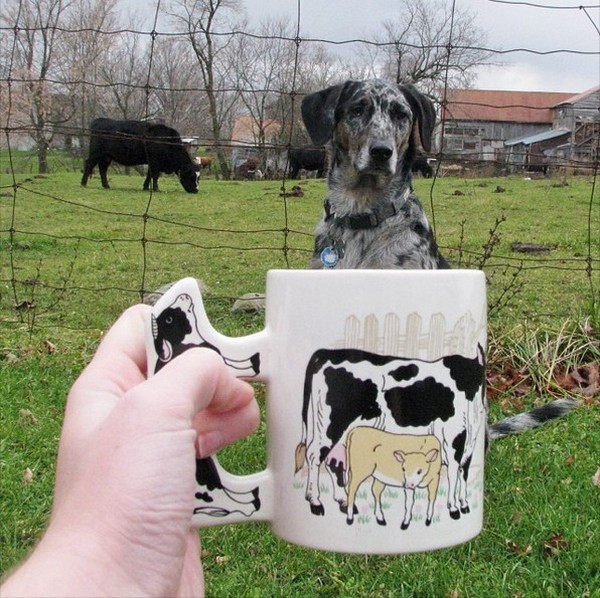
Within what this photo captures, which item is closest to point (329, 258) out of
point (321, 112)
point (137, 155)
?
point (321, 112)

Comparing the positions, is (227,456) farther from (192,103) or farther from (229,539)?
(192,103)

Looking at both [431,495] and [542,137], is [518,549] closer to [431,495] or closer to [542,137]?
[431,495]

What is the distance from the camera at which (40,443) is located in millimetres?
3346

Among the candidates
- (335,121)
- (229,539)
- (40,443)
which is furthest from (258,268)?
(229,539)

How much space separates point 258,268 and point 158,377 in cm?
879

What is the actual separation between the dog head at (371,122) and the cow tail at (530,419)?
171 centimetres

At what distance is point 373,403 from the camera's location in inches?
33.4

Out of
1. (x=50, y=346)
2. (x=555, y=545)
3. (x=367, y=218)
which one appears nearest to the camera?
(x=555, y=545)

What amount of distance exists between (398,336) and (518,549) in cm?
188

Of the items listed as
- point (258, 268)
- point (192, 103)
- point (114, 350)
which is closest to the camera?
point (114, 350)

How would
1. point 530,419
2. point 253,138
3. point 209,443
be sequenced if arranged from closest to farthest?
point 209,443, point 530,419, point 253,138

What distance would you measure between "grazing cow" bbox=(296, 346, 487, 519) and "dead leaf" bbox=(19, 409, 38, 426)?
3006 millimetres

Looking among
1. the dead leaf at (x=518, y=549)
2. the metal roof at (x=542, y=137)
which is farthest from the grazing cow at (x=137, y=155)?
the metal roof at (x=542, y=137)

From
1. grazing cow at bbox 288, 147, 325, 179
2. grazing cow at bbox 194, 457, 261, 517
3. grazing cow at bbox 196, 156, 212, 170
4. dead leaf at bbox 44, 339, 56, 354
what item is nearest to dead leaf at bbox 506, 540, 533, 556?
grazing cow at bbox 194, 457, 261, 517
